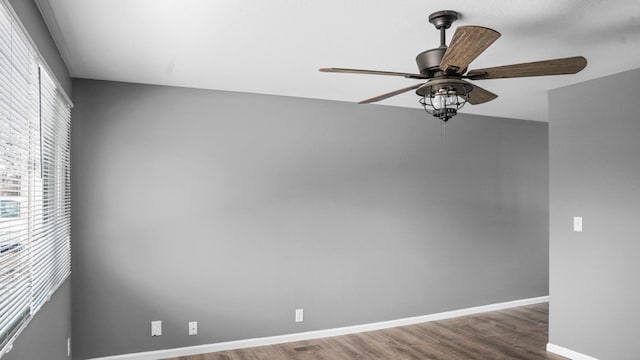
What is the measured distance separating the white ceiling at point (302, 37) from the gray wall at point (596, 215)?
20cm

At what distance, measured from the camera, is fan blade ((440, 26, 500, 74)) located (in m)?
1.67

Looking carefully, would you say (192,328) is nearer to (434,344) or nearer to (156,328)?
(156,328)

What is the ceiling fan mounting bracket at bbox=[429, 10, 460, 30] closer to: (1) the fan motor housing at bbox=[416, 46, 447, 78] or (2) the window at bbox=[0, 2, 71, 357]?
(1) the fan motor housing at bbox=[416, 46, 447, 78]

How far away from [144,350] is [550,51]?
382 cm

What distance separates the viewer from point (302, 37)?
2.59 m

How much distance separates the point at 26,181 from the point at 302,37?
1644mm

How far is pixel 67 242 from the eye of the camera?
3.16m

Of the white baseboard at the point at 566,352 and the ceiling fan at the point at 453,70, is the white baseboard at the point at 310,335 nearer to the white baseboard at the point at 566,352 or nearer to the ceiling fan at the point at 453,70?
the white baseboard at the point at 566,352

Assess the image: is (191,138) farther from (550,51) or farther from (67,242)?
(550,51)

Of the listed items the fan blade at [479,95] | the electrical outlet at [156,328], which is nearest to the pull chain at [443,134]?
the fan blade at [479,95]

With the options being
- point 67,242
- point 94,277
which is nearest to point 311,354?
point 94,277

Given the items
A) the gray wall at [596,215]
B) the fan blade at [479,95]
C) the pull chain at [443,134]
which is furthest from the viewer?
the pull chain at [443,134]

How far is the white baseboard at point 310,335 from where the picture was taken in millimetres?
3582

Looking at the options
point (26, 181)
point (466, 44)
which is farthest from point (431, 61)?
point (26, 181)
